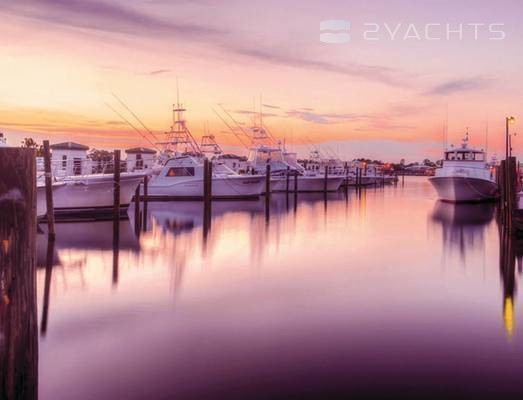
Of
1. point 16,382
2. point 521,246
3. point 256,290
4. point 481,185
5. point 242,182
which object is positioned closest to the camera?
point 16,382

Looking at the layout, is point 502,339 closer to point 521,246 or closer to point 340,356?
point 340,356

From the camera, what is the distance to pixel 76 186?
26047 mm

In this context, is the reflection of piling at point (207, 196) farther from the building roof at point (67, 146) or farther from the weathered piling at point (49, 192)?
the building roof at point (67, 146)

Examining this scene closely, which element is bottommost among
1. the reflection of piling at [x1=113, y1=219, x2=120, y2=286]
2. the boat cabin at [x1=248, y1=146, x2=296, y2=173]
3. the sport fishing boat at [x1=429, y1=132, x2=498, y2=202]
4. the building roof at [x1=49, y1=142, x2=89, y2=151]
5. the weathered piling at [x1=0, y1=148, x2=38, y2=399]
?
the reflection of piling at [x1=113, y1=219, x2=120, y2=286]

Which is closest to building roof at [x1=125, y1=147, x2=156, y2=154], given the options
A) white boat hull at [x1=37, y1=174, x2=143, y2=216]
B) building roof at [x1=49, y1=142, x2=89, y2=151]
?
building roof at [x1=49, y1=142, x2=89, y2=151]

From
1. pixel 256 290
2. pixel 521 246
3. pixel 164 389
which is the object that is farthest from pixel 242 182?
pixel 164 389

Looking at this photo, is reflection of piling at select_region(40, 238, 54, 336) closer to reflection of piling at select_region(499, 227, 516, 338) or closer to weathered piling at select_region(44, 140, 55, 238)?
weathered piling at select_region(44, 140, 55, 238)

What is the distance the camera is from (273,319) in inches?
389

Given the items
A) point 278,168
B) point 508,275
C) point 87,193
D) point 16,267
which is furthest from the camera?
point 278,168

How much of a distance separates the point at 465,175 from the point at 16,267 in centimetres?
3586

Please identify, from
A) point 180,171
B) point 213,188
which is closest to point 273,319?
point 180,171

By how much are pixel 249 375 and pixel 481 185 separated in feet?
114

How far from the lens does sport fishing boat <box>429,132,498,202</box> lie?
37.2 meters

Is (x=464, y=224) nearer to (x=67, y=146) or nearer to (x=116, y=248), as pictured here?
(x=116, y=248)
